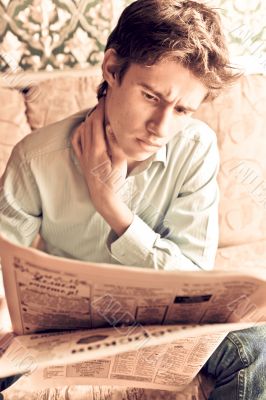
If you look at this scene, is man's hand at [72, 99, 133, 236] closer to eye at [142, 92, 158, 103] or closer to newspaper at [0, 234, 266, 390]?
eye at [142, 92, 158, 103]

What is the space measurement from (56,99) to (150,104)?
0.53 metres

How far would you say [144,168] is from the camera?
1.00m

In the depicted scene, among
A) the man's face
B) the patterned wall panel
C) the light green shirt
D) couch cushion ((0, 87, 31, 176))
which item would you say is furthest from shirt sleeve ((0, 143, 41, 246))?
the patterned wall panel

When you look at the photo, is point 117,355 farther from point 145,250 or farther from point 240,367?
point 240,367

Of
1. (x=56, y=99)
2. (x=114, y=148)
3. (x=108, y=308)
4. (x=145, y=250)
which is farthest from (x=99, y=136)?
(x=56, y=99)

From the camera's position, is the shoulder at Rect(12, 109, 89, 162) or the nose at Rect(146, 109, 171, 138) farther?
the shoulder at Rect(12, 109, 89, 162)

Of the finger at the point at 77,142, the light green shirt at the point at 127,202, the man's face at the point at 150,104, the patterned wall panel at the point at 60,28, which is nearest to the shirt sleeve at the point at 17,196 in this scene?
the light green shirt at the point at 127,202

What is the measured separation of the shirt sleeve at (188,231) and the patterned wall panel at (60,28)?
23.8 inches

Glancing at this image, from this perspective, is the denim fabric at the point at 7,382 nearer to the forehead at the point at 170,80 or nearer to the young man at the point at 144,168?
the young man at the point at 144,168

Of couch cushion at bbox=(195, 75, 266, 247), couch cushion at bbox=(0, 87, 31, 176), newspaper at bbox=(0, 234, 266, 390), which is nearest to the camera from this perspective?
newspaper at bbox=(0, 234, 266, 390)

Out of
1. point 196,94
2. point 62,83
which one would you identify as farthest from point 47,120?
point 196,94

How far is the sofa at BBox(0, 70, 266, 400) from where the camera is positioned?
1287mm

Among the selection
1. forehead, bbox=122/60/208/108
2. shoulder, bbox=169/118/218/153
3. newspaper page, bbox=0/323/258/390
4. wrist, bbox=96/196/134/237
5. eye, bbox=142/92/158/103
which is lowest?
newspaper page, bbox=0/323/258/390

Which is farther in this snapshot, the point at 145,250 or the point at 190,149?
the point at 190,149
